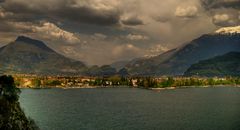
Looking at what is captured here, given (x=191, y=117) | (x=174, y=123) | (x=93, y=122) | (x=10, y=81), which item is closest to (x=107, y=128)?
(x=93, y=122)

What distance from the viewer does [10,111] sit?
76.8 metres

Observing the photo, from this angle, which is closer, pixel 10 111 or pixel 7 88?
pixel 10 111

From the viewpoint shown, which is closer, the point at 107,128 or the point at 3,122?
the point at 3,122

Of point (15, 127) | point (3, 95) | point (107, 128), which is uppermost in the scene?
point (3, 95)

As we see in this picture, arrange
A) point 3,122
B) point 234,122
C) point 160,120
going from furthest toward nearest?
point 160,120
point 234,122
point 3,122

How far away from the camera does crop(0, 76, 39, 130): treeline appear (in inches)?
2950

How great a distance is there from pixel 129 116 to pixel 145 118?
32.7ft

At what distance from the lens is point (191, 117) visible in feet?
602

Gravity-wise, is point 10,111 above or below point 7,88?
below

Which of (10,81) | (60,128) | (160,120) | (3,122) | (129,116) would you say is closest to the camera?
(3,122)

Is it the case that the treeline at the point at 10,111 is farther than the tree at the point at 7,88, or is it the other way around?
the tree at the point at 7,88

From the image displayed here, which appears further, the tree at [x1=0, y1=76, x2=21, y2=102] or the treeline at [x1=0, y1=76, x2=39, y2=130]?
the tree at [x1=0, y1=76, x2=21, y2=102]

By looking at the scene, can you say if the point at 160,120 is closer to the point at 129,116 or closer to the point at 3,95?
the point at 129,116

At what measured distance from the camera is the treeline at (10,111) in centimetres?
7494
